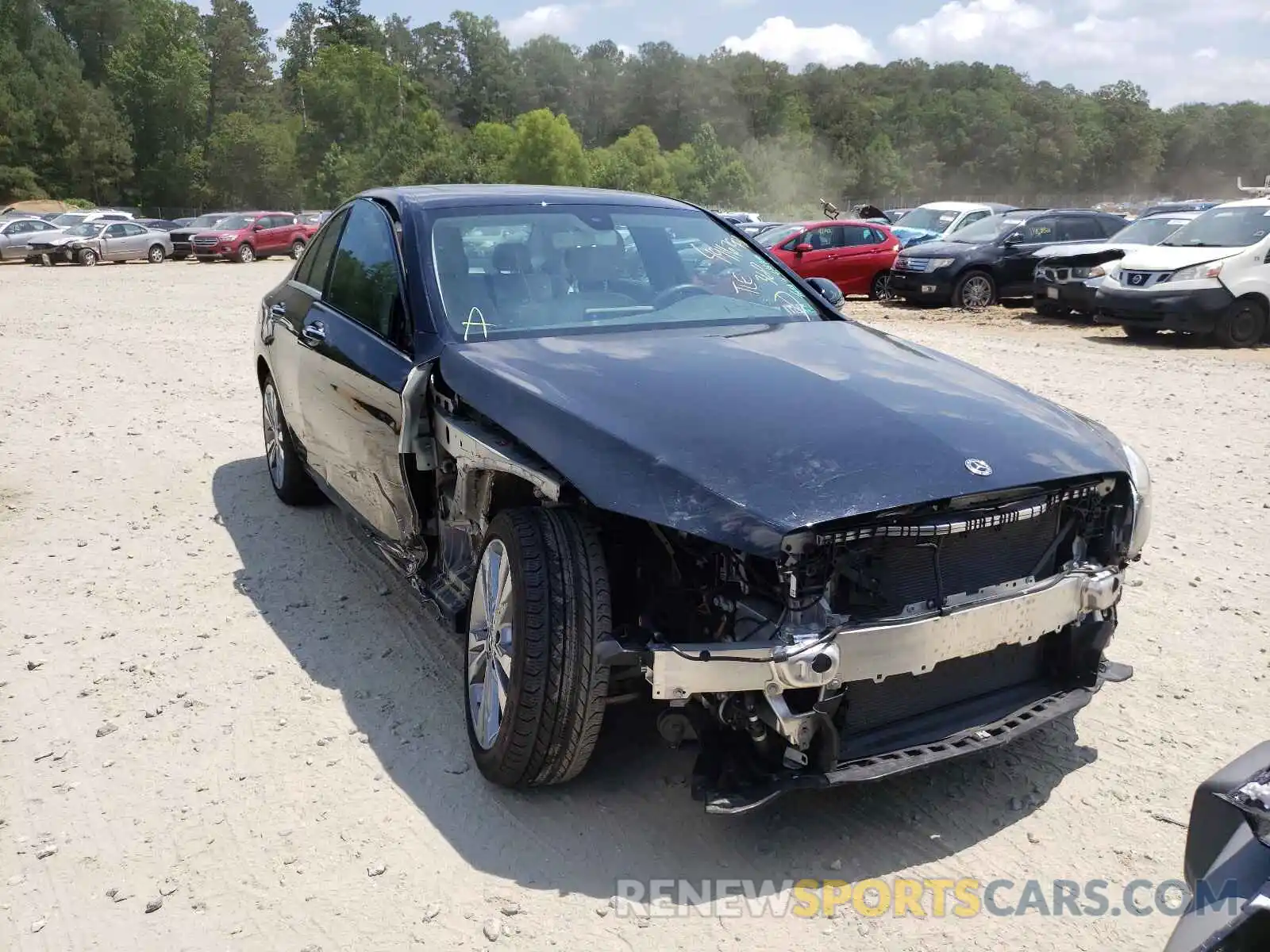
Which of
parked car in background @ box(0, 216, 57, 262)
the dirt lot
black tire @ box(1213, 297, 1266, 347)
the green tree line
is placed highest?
the green tree line

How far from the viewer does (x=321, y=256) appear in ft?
17.5

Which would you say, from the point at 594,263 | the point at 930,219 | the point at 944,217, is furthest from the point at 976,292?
the point at 594,263

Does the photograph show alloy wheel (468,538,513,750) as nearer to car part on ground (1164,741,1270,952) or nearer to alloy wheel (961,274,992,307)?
car part on ground (1164,741,1270,952)

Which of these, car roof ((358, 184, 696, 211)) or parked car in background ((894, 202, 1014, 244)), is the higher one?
car roof ((358, 184, 696, 211))

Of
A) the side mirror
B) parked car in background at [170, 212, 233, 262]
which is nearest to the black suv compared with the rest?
the side mirror

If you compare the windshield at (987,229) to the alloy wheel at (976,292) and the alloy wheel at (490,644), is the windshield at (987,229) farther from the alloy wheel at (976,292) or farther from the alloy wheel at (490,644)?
the alloy wheel at (490,644)

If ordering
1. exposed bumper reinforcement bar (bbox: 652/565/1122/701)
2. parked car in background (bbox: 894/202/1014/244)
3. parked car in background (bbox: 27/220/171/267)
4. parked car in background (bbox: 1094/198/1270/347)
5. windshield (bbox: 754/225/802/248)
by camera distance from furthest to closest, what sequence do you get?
parked car in background (bbox: 27/220/171/267) < parked car in background (bbox: 894/202/1014/244) < windshield (bbox: 754/225/802/248) < parked car in background (bbox: 1094/198/1270/347) < exposed bumper reinforcement bar (bbox: 652/565/1122/701)

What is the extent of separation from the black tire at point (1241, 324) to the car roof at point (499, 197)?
10180 millimetres

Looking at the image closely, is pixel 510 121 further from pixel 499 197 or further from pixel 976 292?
pixel 499 197

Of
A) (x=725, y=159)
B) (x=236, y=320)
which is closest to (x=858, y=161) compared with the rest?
(x=725, y=159)

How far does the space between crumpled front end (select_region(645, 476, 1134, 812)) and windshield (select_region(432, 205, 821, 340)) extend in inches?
61.3

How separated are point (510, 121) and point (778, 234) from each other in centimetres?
10482

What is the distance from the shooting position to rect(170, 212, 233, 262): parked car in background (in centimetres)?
3209

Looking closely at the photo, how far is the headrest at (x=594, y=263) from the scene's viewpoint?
13.8ft
